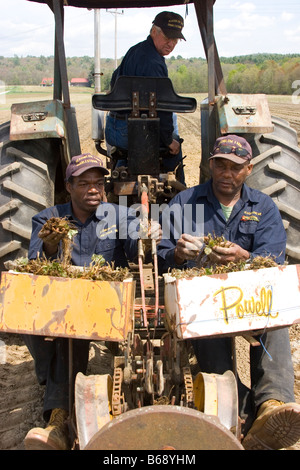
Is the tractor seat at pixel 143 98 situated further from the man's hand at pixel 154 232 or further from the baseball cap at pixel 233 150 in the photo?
the man's hand at pixel 154 232

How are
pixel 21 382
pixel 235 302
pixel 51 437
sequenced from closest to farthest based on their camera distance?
pixel 51 437 < pixel 235 302 < pixel 21 382

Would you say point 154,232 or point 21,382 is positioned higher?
point 154,232

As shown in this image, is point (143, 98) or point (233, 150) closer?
point (233, 150)

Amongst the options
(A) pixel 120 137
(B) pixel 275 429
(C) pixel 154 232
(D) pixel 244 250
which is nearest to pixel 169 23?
(A) pixel 120 137

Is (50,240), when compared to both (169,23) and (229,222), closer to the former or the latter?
(229,222)

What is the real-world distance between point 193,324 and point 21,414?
1.37m

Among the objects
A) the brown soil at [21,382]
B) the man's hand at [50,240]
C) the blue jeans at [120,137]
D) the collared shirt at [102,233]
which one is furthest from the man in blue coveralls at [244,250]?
the blue jeans at [120,137]

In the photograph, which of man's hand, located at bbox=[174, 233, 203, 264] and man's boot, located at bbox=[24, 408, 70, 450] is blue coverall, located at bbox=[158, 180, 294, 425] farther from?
man's boot, located at bbox=[24, 408, 70, 450]

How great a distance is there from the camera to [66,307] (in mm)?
2740

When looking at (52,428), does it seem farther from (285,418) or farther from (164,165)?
(164,165)

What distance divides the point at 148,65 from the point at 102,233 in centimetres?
170

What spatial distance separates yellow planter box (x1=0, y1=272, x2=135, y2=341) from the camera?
2.73 meters

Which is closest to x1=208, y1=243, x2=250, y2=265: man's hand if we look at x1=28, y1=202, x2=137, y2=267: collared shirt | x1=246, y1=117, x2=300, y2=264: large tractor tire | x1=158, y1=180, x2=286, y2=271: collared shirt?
x1=158, y1=180, x2=286, y2=271: collared shirt
